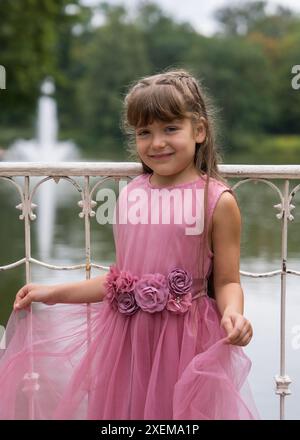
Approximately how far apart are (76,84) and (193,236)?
42.0m

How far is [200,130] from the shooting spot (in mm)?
1974

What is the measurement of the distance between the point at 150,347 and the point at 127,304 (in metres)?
0.13

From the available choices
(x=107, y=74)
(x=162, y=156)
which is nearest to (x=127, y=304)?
(x=162, y=156)

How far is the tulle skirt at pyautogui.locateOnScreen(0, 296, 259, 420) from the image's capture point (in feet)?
5.98

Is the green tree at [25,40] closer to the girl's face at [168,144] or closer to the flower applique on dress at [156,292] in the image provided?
the girl's face at [168,144]

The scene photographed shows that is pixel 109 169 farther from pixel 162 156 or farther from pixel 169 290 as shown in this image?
pixel 169 290

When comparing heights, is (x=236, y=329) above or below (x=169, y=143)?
below

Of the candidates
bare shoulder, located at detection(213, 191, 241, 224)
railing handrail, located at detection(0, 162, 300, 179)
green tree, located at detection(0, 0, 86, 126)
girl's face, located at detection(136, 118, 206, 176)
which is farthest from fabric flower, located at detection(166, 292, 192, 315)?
green tree, located at detection(0, 0, 86, 126)

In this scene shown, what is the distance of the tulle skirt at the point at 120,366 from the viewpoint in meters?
1.82

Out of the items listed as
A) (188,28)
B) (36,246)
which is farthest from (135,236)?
(188,28)

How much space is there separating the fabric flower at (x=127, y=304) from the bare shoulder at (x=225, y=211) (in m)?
0.31

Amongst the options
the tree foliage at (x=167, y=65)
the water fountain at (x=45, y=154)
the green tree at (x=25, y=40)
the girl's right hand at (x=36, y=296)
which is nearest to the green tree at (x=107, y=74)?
the tree foliage at (x=167, y=65)

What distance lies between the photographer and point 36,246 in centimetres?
712
